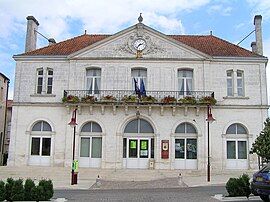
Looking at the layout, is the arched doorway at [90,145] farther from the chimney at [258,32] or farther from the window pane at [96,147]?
the chimney at [258,32]

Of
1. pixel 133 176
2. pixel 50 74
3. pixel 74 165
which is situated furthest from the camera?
pixel 50 74

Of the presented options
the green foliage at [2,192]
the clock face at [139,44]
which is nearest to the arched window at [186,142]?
the clock face at [139,44]

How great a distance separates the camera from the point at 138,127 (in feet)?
84.3

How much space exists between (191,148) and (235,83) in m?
5.59

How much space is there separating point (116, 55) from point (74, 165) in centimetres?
997

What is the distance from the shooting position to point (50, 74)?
26828 millimetres

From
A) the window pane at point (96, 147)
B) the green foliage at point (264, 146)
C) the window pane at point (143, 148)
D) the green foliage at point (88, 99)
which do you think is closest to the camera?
the green foliage at point (264, 146)

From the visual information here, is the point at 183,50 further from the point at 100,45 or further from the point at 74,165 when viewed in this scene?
the point at 74,165

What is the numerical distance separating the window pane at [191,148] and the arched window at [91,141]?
6109 millimetres

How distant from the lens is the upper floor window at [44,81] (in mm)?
26438

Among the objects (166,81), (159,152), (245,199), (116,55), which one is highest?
(116,55)

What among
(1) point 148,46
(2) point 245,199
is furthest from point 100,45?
(2) point 245,199

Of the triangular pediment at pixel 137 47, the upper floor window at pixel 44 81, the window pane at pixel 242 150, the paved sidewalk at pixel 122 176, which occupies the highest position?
the triangular pediment at pixel 137 47

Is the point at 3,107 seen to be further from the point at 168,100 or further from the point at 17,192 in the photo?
the point at 17,192
